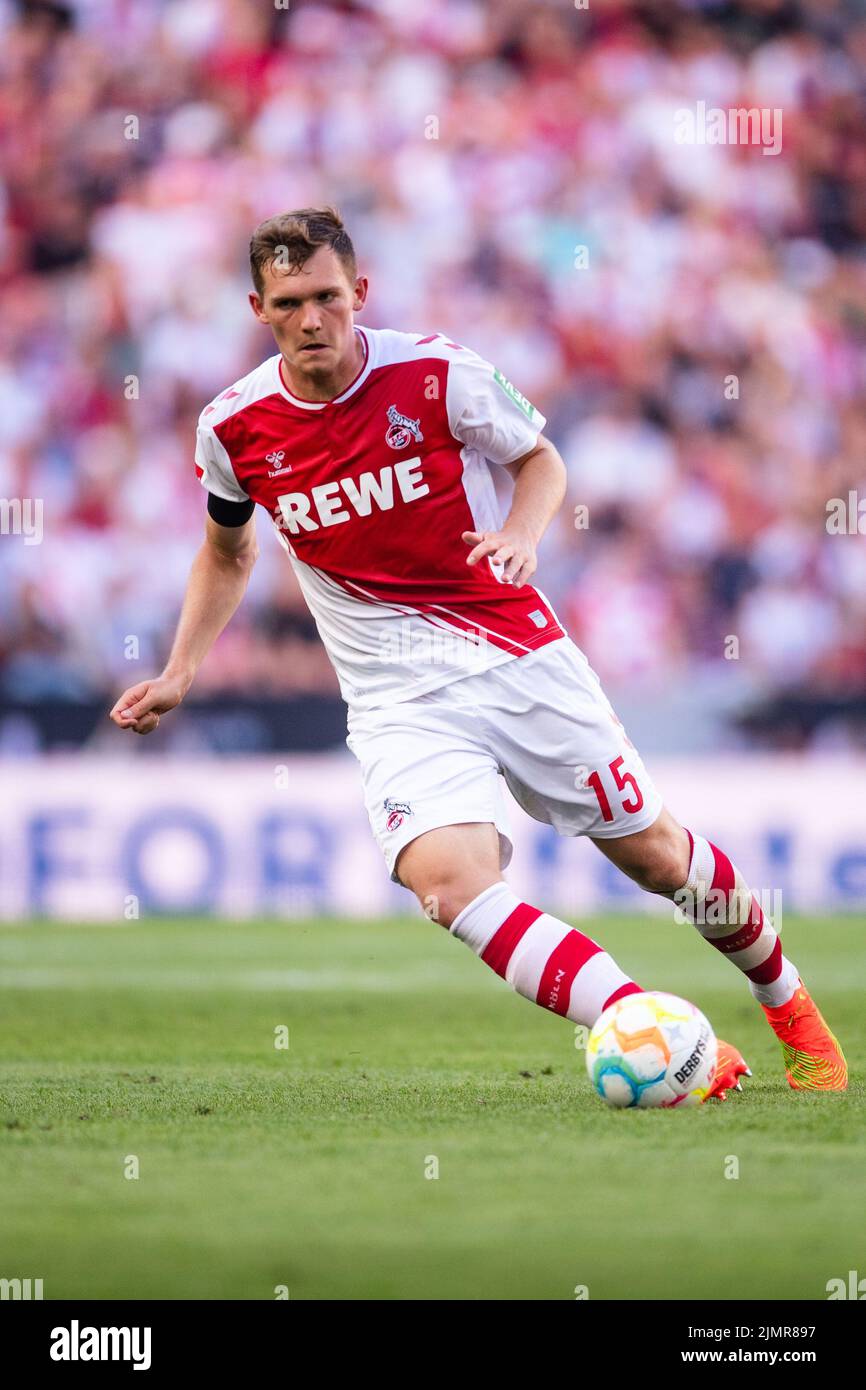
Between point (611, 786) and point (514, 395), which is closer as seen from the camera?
point (611, 786)

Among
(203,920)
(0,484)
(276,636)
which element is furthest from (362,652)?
(0,484)

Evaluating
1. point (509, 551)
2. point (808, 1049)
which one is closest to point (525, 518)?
point (509, 551)

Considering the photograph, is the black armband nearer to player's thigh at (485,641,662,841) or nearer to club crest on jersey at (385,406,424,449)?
club crest on jersey at (385,406,424,449)

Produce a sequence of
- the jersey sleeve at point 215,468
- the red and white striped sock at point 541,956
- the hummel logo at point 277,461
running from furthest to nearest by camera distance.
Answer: the jersey sleeve at point 215,468 → the hummel logo at point 277,461 → the red and white striped sock at point 541,956

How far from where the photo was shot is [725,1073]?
473 cm

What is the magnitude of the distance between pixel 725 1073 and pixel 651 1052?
0.51 m

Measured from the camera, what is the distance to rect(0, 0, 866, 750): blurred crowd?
1312 cm

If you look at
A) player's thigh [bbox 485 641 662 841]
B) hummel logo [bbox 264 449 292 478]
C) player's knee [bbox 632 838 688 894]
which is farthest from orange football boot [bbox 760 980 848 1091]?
hummel logo [bbox 264 449 292 478]

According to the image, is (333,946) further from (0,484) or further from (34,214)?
(34,214)

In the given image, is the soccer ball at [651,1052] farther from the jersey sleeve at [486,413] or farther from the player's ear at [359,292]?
the player's ear at [359,292]

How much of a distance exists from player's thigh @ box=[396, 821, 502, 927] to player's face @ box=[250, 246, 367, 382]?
124 centimetres

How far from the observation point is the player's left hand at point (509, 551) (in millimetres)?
4339

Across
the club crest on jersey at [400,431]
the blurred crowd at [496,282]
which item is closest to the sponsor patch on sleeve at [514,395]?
the club crest on jersey at [400,431]

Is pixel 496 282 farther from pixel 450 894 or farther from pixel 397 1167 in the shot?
pixel 397 1167
